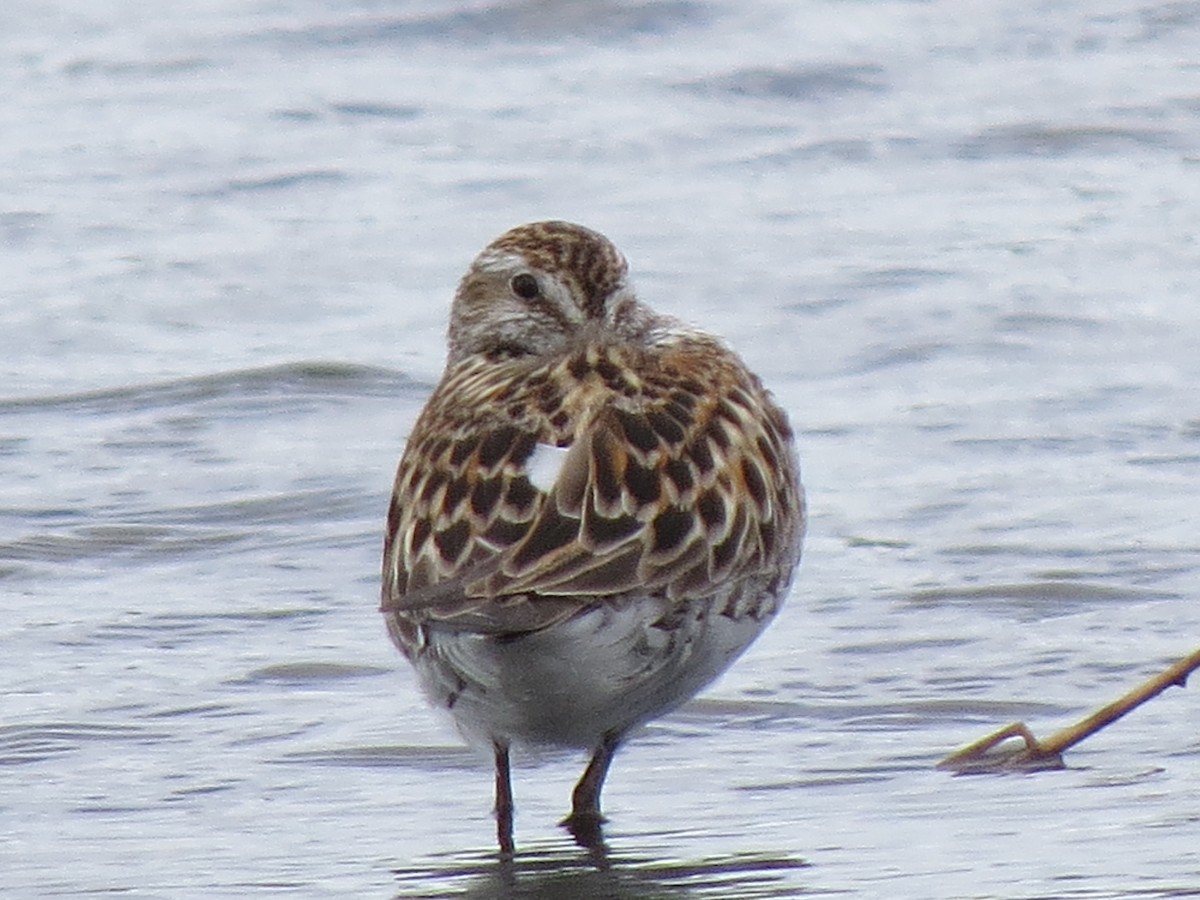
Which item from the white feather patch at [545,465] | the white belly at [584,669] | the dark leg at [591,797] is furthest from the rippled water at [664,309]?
the white feather patch at [545,465]

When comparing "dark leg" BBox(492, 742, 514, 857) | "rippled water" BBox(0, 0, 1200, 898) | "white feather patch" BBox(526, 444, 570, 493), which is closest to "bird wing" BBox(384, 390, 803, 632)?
"white feather patch" BBox(526, 444, 570, 493)

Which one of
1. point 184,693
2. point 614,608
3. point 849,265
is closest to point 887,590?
point 184,693

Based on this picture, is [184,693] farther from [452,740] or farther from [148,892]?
[148,892]

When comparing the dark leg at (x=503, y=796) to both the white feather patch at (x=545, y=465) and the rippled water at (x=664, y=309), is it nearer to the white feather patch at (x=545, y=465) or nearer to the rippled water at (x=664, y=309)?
the rippled water at (x=664, y=309)

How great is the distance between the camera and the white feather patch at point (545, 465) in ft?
18.5

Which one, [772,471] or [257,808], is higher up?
[772,471]

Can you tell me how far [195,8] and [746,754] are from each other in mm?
10969

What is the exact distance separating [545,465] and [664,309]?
546 centimetres

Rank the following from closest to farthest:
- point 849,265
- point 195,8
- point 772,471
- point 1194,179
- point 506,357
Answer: point 772,471 < point 506,357 < point 849,265 < point 1194,179 < point 195,8

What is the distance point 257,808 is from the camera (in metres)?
6.27

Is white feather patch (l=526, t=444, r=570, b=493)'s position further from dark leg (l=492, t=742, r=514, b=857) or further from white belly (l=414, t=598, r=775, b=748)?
dark leg (l=492, t=742, r=514, b=857)

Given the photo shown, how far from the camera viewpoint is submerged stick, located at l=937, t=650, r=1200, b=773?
20.0 ft

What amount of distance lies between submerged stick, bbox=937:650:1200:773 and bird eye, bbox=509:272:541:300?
1372 millimetres

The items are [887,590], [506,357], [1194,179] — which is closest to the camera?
[506,357]
